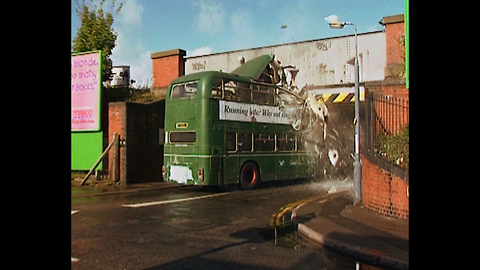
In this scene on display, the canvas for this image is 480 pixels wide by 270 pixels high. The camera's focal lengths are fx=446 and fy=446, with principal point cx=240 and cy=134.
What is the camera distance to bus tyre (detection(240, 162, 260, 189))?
15430 mm

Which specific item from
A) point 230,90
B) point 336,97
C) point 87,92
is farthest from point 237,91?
point 87,92

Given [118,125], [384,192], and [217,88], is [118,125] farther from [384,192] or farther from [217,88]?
[384,192]

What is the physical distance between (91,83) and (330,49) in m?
8.40

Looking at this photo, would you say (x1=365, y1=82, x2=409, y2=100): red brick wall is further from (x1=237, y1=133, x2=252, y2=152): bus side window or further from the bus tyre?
the bus tyre

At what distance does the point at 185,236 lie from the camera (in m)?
7.87

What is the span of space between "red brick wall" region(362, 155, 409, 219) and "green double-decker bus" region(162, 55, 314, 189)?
5366 millimetres

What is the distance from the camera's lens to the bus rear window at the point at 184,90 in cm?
1474

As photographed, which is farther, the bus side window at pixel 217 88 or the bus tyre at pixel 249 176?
the bus tyre at pixel 249 176

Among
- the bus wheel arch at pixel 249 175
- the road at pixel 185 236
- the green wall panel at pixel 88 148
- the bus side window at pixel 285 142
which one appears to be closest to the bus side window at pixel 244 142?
the bus wheel arch at pixel 249 175

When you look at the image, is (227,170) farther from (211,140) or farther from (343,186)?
(343,186)

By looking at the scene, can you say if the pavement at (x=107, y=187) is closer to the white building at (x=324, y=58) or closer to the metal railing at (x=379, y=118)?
the white building at (x=324, y=58)

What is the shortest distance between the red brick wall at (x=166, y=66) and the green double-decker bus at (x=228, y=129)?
385 cm

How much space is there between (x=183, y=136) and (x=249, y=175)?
2.77 metres
